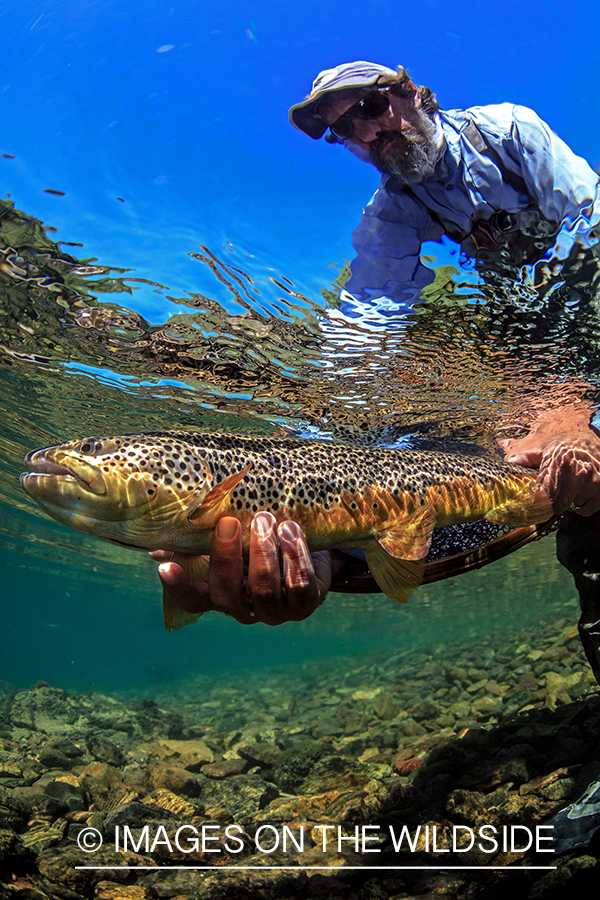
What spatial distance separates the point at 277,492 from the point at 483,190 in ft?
11.3

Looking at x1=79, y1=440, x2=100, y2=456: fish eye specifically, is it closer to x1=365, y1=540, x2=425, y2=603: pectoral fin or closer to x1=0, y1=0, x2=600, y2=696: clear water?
x1=365, y1=540, x2=425, y2=603: pectoral fin

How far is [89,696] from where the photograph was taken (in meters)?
19.1

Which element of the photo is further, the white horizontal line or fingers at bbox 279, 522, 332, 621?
the white horizontal line

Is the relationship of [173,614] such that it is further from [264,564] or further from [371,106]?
[371,106]

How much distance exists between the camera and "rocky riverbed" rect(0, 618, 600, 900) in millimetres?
4145

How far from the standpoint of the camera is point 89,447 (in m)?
2.81

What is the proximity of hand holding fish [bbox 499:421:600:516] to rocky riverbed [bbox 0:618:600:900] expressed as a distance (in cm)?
265

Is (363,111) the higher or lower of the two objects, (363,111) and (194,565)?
the higher

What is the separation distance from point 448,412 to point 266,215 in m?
5.93

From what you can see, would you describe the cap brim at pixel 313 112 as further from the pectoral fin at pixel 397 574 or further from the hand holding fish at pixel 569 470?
the hand holding fish at pixel 569 470

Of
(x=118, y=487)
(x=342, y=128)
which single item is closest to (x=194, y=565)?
(x=118, y=487)

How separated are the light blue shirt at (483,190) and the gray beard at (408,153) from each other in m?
0.08

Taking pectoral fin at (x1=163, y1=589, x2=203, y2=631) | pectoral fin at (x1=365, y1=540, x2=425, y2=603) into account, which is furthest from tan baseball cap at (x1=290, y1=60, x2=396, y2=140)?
pectoral fin at (x1=163, y1=589, x2=203, y2=631)

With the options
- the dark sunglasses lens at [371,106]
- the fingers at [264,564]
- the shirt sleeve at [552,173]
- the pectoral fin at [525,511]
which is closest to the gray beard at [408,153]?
the dark sunglasses lens at [371,106]
